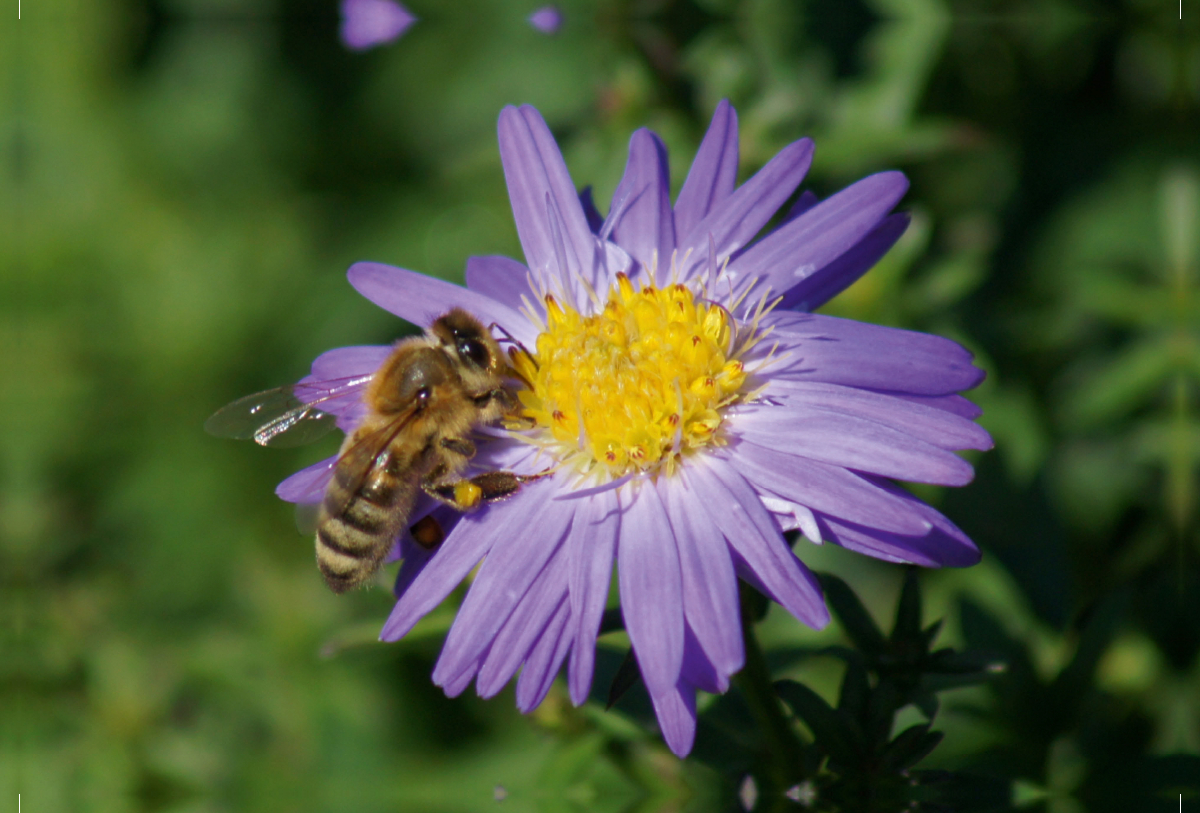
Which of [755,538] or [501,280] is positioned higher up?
[501,280]

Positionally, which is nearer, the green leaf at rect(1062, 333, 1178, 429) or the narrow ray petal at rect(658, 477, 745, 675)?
the narrow ray petal at rect(658, 477, 745, 675)

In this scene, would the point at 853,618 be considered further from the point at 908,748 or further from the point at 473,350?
the point at 473,350

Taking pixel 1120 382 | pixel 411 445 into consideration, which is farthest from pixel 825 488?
pixel 1120 382

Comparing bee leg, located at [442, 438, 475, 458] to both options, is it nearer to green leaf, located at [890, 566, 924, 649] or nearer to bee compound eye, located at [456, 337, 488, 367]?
bee compound eye, located at [456, 337, 488, 367]

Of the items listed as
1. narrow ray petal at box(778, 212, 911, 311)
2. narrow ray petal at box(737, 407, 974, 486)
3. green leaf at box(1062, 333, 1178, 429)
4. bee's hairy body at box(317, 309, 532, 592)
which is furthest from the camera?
green leaf at box(1062, 333, 1178, 429)

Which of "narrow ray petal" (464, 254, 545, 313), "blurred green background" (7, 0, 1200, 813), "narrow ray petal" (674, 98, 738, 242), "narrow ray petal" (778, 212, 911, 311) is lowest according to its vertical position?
"blurred green background" (7, 0, 1200, 813)

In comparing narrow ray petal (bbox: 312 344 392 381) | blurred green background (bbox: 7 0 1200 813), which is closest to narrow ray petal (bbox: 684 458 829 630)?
blurred green background (bbox: 7 0 1200 813)
